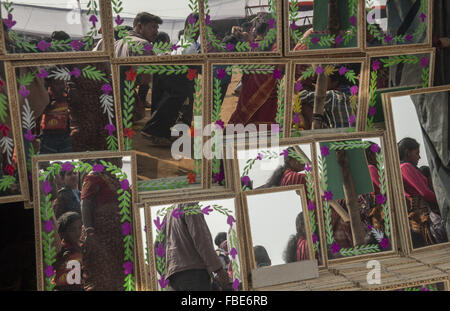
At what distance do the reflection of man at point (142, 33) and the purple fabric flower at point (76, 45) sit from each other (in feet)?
0.56

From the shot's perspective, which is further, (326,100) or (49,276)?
(326,100)

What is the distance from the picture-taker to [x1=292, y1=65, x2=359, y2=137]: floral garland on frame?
2941 millimetres

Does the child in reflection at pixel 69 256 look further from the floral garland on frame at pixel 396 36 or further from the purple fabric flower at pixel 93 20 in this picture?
the floral garland on frame at pixel 396 36

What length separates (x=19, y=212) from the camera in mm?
2730

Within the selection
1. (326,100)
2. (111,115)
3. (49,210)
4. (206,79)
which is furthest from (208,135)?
(49,210)

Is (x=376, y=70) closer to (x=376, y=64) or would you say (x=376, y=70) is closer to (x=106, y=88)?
(x=376, y=64)

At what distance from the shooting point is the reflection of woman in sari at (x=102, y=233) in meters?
2.65

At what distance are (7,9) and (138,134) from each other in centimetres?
87

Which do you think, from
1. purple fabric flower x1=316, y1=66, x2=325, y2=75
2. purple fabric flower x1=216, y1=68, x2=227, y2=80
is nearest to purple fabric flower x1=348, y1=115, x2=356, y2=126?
purple fabric flower x1=316, y1=66, x2=325, y2=75

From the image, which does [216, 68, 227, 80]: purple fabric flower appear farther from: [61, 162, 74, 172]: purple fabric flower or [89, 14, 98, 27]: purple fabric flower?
[61, 162, 74, 172]: purple fabric flower

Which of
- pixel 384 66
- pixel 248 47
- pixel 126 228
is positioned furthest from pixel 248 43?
pixel 126 228

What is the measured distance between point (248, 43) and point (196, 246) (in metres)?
1.12

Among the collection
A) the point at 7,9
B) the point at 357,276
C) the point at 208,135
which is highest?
the point at 7,9

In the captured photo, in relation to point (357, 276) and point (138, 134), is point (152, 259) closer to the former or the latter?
point (138, 134)
